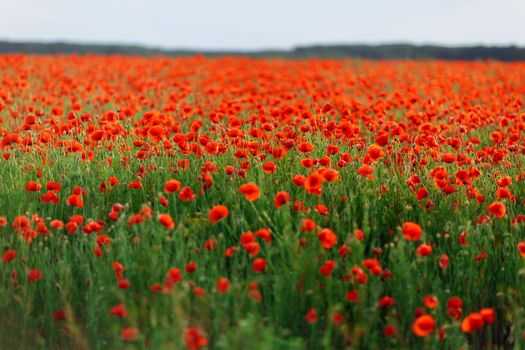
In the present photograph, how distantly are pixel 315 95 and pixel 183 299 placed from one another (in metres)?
4.65

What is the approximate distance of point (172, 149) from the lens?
4.82 metres

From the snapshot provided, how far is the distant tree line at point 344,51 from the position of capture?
75.5 ft

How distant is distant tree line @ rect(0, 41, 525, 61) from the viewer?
2300 centimetres

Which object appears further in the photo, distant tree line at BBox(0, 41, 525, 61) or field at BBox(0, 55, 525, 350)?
distant tree line at BBox(0, 41, 525, 61)

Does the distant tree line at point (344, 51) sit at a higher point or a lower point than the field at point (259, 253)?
higher

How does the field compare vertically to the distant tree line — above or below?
below

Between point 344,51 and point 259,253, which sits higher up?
point 344,51

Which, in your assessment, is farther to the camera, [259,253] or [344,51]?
[344,51]

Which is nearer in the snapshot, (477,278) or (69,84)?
(477,278)

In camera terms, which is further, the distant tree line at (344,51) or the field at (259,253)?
the distant tree line at (344,51)

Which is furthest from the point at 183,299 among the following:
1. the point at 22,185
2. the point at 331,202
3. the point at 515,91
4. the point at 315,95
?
the point at 515,91

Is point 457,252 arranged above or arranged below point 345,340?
above

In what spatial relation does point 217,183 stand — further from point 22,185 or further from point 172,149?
point 22,185

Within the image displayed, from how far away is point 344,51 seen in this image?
2530 centimetres
